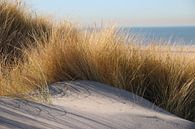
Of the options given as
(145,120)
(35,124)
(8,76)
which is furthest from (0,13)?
(35,124)

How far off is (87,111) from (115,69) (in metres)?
1.69

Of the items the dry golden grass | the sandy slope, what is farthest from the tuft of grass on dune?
the sandy slope

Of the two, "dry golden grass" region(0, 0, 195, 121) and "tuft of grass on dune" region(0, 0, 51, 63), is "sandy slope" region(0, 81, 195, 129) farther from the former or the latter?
"tuft of grass on dune" region(0, 0, 51, 63)

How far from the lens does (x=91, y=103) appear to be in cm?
537

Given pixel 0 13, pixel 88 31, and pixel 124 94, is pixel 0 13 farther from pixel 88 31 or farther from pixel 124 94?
pixel 124 94

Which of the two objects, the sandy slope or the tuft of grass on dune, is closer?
the sandy slope

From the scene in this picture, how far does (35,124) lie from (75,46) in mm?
2957

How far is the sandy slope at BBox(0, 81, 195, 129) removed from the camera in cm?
401

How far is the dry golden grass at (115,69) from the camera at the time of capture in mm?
6227

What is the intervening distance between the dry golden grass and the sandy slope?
Result: 317 millimetres

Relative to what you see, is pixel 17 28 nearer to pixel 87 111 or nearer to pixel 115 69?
pixel 115 69

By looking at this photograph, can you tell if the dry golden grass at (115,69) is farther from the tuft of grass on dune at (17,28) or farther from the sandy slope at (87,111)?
the tuft of grass on dune at (17,28)

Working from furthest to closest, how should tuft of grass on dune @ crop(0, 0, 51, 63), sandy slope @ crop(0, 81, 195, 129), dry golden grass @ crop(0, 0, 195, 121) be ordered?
tuft of grass on dune @ crop(0, 0, 51, 63)
dry golden grass @ crop(0, 0, 195, 121)
sandy slope @ crop(0, 81, 195, 129)

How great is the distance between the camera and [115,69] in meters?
6.41
